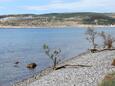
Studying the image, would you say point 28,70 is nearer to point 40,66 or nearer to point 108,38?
→ point 40,66

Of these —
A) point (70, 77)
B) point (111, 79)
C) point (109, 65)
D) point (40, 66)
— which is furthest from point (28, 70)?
point (111, 79)

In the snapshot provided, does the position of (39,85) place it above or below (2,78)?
above

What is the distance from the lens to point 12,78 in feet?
110

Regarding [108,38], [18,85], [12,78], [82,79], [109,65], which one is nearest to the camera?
[82,79]

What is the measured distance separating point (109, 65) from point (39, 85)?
8886 mm

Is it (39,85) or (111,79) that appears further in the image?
(39,85)

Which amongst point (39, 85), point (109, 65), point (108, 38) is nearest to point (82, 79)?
point (39, 85)

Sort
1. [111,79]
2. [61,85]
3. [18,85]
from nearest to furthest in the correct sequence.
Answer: [111,79] < [61,85] < [18,85]

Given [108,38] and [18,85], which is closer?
[18,85]

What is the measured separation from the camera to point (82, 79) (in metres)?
23.3

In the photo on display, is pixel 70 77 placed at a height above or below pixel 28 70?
above

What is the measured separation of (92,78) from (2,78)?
1279 centimetres

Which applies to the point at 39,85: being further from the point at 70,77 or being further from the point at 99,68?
the point at 99,68

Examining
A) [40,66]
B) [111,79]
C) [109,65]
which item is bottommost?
[40,66]
